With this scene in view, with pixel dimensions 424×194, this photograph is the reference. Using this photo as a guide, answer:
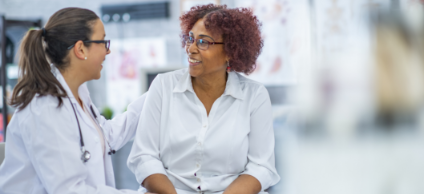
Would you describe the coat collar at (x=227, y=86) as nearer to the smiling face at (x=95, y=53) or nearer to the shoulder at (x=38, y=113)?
the smiling face at (x=95, y=53)

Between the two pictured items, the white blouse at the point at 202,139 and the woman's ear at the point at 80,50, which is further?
the white blouse at the point at 202,139

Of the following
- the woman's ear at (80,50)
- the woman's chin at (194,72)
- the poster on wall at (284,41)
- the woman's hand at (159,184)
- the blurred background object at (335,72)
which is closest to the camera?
the woman's ear at (80,50)

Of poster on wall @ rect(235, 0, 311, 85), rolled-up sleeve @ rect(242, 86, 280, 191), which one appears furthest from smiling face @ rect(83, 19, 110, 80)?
poster on wall @ rect(235, 0, 311, 85)

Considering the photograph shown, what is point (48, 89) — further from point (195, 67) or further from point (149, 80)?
point (149, 80)

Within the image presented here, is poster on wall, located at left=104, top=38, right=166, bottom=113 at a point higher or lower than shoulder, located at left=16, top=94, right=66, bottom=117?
lower

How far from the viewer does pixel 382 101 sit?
403cm

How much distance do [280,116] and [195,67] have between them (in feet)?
8.19

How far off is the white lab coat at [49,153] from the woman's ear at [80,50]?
0.09 m

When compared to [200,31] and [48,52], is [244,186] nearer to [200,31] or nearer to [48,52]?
[200,31]

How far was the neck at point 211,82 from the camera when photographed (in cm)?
165

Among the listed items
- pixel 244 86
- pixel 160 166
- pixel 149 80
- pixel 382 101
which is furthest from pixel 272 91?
pixel 160 166

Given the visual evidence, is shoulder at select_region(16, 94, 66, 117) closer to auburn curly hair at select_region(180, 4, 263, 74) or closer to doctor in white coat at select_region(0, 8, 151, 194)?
doctor in white coat at select_region(0, 8, 151, 194)

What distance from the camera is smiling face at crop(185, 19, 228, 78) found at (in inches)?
62.4

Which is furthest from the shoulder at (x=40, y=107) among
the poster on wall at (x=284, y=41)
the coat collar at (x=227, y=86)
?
the poster on wall at (x=284, y=41)
